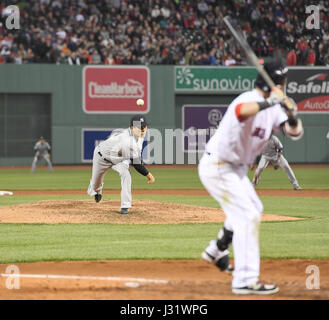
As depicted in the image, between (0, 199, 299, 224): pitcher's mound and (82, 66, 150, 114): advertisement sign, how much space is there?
20529mm

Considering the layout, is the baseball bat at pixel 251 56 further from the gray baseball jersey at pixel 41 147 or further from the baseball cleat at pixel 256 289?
the gray baseball jersey at pixel 41 147

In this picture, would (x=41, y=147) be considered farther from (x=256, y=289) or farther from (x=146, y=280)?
(x=256, y=289)

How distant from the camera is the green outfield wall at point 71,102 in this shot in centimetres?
3600

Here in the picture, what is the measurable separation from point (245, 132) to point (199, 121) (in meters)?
31.0

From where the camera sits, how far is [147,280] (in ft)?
26.2

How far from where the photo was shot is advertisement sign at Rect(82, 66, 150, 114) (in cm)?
3638

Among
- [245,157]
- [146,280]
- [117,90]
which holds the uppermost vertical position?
[117,90]

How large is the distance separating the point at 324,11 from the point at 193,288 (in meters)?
33.9

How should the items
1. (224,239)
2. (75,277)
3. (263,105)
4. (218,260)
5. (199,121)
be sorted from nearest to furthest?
(263,105) → (224,239) → (218,260) → (75,277) → (199,121)

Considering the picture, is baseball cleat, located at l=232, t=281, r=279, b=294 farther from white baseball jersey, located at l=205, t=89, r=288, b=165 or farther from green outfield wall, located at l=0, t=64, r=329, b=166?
green outfield wall, located at l=0, t=64, r=329, b=166

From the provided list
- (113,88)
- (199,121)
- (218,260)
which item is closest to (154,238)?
(218,260)

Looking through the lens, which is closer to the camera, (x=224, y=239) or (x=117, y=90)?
(x=224, y=239)

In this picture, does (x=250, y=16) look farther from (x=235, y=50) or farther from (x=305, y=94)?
(x=305, y=94)

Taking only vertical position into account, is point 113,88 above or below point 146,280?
above
